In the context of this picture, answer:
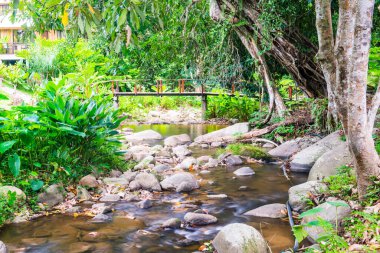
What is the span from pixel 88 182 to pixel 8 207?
4.42 ft

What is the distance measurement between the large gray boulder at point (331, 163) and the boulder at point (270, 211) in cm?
99

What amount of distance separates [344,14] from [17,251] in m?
3.79

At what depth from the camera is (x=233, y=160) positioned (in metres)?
8.15

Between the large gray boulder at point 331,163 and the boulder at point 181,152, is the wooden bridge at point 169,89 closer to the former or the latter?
the boulder at point 181,152

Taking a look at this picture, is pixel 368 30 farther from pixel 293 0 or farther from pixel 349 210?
pixel 293 0

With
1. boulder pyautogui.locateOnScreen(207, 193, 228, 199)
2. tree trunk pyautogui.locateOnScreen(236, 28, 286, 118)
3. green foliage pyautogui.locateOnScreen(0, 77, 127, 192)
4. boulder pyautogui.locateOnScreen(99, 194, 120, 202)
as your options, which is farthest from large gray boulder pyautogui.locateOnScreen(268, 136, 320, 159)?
boulder pyautogui.locateOnScreen(99, 194, 120, 202)

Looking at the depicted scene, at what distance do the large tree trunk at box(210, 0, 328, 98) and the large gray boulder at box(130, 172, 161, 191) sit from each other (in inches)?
171

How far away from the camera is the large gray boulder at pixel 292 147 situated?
8664 millimetres

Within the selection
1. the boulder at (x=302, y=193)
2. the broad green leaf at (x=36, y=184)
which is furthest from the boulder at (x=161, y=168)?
the boulder at (x=302, y=193)

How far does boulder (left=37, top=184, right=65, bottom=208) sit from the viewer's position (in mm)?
5230

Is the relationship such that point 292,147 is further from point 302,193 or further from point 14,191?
point 14,191

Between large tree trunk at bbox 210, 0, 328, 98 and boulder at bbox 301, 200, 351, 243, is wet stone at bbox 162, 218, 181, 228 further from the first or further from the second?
large tree trunk at bbox 210, 0, 328, 98

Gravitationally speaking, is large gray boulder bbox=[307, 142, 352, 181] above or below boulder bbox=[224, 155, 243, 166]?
above

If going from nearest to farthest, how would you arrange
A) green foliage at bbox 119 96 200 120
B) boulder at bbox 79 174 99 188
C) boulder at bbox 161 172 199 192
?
Answer: boulder at bbox 79 174 99 188 < boulder at bbox 161 172 199 192 < green foliage at bbox 119 96 200 120
